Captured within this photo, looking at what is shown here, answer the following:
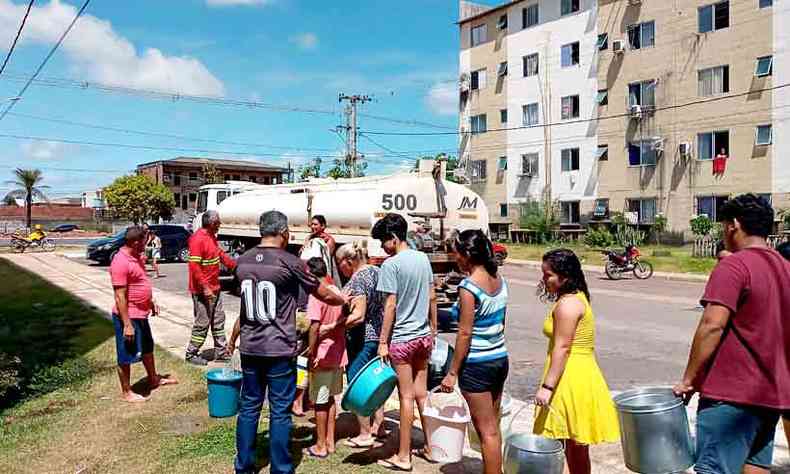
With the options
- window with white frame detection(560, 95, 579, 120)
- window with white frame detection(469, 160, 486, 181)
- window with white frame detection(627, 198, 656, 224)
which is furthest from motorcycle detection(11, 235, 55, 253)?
window with white frame detection(627, 198, 656, 224)

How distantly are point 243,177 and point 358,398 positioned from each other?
9173 cm

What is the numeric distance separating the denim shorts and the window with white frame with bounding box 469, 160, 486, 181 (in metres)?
39.4

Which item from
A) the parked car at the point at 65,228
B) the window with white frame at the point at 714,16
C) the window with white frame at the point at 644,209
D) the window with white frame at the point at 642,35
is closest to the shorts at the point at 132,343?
the window with white frame at the point at 644,209

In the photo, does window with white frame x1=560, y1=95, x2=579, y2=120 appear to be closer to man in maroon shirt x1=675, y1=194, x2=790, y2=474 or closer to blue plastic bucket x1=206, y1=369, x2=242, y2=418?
blue plastic bucket x1=206, y1=369, x2=242, y2=418

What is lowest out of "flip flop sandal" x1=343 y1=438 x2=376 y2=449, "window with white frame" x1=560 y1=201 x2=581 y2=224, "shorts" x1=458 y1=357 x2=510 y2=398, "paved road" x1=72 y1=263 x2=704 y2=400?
"paved road" x1=72 y1=263 x2=704 y2=400

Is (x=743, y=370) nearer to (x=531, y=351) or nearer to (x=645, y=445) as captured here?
(x=645, y=445)

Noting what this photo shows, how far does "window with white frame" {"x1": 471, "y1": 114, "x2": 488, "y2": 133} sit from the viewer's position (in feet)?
139

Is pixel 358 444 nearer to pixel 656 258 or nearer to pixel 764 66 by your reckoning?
pixel 656 258

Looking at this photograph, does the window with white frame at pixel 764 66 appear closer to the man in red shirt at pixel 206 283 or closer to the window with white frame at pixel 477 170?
the window with white frame at pixel 477 170

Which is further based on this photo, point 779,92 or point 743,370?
point 779,92

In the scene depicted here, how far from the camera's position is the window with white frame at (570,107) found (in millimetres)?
37250

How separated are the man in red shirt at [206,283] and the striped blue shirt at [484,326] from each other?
189 inches

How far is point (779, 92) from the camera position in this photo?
28.6m

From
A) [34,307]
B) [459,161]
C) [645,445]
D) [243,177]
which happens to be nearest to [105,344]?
[34,307]
